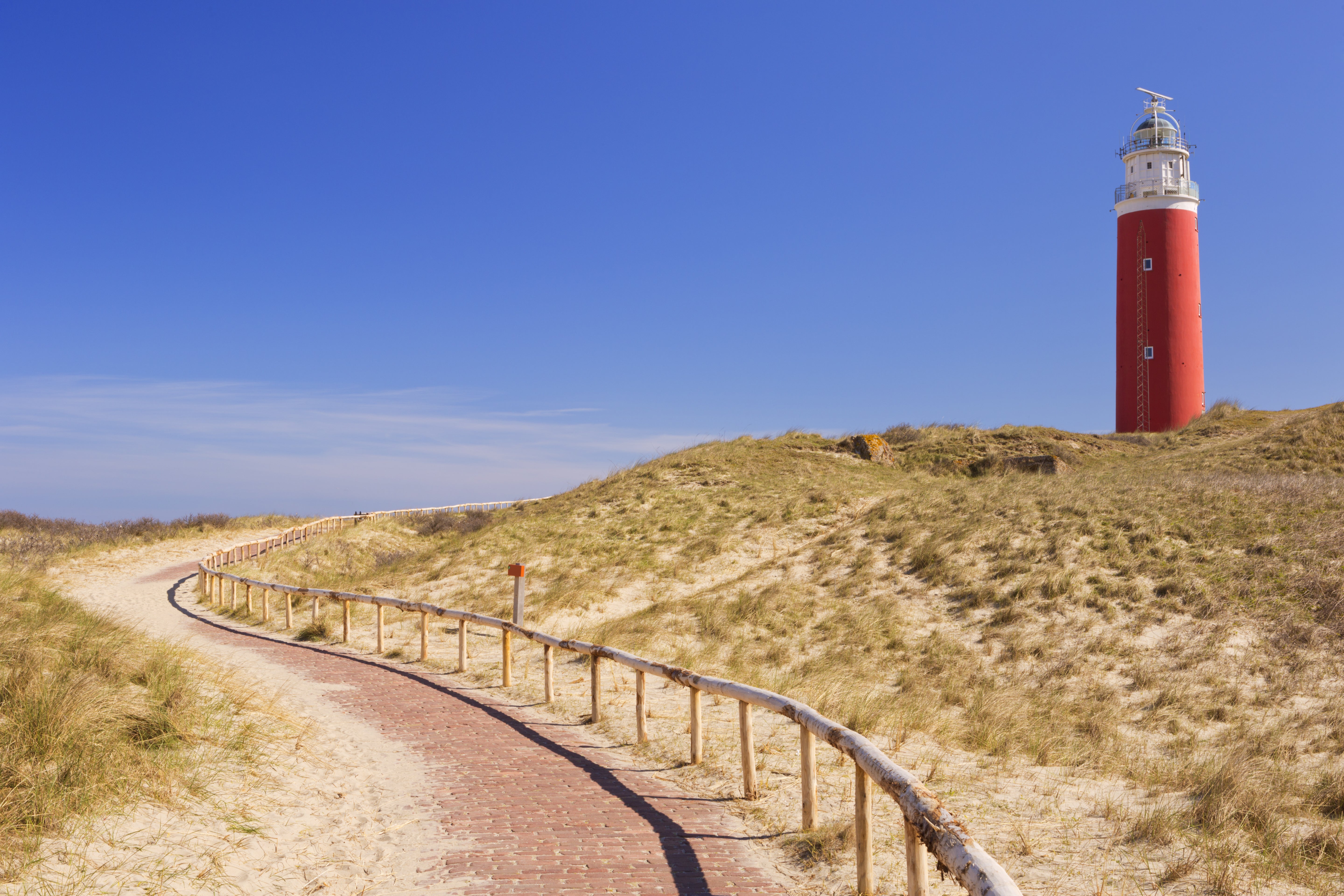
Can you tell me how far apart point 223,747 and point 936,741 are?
25.7 ft

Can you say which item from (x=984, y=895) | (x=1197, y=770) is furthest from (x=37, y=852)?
(x=1197, y=770)

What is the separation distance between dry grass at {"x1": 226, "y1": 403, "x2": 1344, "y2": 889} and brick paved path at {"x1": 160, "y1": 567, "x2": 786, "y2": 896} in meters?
1.13

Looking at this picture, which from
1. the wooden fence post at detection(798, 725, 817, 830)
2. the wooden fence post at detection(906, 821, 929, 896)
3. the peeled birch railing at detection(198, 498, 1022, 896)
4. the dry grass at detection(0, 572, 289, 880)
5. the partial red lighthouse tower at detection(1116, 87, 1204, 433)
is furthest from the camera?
the partial red lighthouse tower at detection(1116, 87, 1204, 433)

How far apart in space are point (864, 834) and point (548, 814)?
2.87 m

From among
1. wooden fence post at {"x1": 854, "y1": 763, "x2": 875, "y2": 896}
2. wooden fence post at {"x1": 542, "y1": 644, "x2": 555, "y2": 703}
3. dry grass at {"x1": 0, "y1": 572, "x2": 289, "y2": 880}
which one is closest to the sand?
dry grass at {"x1": 0, "y1": 572, "x2": 289, "y2": 880}

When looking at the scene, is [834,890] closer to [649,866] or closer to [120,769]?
[649,866]

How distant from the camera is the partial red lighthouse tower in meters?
41.0

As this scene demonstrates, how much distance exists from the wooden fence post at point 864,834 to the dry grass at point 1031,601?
924 millimetres

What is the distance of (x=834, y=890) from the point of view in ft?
19.2

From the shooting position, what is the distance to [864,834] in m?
5.68

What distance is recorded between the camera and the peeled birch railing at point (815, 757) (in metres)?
4.25

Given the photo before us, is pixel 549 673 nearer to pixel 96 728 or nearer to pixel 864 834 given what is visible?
pixel 96 728

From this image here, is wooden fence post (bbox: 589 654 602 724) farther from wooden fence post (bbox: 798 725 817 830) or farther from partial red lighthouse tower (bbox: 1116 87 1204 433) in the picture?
partial red lighthouse tower (bbox: 1116 87 1204 433)

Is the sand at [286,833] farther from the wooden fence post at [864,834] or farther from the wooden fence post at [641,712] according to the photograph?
the wooden fence post at [864,834]
